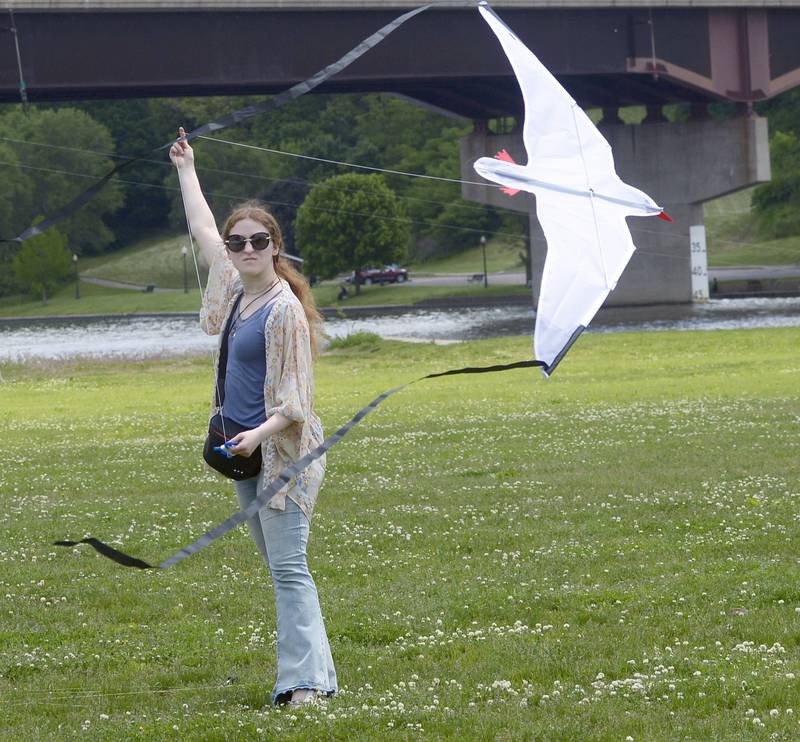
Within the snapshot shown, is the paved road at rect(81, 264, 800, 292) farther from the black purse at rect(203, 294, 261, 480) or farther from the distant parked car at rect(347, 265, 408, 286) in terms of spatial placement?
the black purse at rect(203, 294, 261, 480)

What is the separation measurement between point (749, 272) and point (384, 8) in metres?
48.1

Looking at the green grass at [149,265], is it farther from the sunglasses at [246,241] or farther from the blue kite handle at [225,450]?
the blue kite handle at [225,450]

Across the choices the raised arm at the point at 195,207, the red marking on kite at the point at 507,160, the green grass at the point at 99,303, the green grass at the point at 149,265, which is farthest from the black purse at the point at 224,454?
the green grass at the point at 149,265

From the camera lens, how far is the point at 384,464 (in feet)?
54.5

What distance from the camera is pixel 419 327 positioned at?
58.0m

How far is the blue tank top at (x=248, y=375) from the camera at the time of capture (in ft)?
22.2

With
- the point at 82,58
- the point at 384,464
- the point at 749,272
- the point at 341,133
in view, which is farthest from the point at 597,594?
the point at 341,133

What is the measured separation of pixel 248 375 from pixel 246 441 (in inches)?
20.6

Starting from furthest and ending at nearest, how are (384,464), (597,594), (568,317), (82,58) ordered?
(82,58) → (384,464) → (597,594) → (568,317)

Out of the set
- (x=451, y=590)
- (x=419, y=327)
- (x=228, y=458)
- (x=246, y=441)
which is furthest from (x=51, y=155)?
(x=246, y=441)

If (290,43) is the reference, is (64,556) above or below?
below

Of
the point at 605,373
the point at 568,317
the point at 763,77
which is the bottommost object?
the point at 605,373

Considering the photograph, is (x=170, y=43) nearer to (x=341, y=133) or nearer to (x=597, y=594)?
(x=597, y=594)

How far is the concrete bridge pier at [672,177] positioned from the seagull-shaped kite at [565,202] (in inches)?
1876
